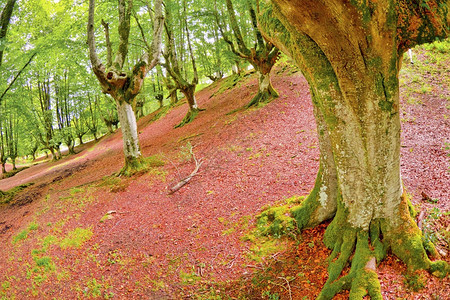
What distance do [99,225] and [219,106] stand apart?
9.67 metres

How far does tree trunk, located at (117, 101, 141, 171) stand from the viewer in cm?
881

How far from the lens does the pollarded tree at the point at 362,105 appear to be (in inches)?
97.5

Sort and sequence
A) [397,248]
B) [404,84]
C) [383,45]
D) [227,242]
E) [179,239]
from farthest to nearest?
[404,84]
[179,239]
[227,242]
[397,248]
[383,45]

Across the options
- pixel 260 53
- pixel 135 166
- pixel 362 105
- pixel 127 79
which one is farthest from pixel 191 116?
pixel 362 105

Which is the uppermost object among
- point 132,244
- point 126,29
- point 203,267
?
point 126,29

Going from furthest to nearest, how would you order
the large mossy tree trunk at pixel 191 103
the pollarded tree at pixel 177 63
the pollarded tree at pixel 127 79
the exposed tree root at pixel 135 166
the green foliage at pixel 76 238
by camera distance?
the large mossy tree trunk at pixel 191 103 → the pollarded tree at pixel 177 63 → the exposed tree root at pixel 135 166 → the pollarded tree at pixel 127 79 → the green foliage at pixel 76 238

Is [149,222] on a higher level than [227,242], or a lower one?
higher

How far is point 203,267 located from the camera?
168 inches

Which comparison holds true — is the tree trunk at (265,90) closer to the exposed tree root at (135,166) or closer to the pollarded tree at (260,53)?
the pollarded tree at (260,53)

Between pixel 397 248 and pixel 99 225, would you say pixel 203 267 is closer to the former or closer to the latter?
pixel 397 248

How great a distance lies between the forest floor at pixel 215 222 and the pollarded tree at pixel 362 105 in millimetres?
239

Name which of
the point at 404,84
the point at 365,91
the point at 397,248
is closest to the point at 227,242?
the point at 397,248

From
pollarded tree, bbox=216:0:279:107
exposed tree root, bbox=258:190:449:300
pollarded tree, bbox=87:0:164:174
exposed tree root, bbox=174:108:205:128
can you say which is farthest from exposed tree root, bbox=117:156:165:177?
exposed tree root, bbox=258:190:449:300

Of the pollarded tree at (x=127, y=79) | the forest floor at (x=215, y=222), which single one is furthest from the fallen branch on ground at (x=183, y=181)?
the pollarded tree at (x=127, y=79)
